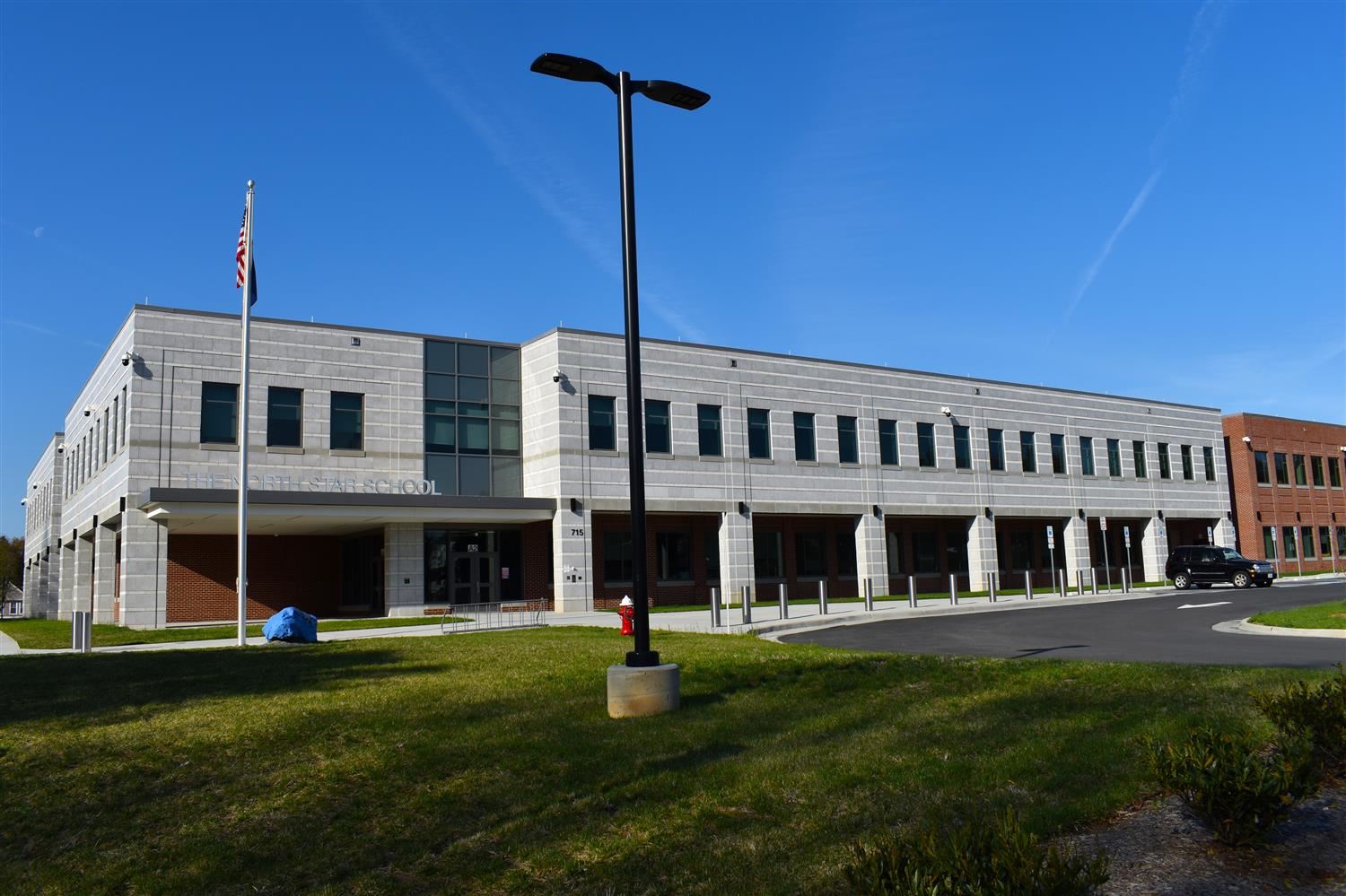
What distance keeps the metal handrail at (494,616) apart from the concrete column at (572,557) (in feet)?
3.23

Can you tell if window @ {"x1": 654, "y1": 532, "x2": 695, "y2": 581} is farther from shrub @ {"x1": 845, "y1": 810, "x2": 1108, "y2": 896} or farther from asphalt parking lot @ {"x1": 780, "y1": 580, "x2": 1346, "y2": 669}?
shrub @ {"x1": 845, "y1": 810, "x2": 1108, "y2": 896}

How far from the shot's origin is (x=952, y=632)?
22297 millimetres

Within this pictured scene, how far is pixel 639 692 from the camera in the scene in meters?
10.2

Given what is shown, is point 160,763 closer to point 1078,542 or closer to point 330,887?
point 330,887

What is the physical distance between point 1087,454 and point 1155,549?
7.15m

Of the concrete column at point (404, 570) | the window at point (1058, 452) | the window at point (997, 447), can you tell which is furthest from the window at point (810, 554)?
the concrete column at point (404, 570)

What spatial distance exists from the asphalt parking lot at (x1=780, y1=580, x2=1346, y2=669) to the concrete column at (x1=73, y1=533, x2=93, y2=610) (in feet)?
110

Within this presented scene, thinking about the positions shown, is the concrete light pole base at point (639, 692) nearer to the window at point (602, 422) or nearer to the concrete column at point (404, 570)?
the concrete column at point (404, 570)

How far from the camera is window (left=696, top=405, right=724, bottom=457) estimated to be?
39781 mm

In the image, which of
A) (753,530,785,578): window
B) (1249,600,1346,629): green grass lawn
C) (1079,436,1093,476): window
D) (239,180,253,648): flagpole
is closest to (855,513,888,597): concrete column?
(753,530,785,578): window

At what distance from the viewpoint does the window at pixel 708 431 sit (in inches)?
1566

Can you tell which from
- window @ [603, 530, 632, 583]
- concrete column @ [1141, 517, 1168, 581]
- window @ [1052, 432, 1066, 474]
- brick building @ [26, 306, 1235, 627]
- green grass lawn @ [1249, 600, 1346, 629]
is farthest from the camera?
concrete column @ [1141, 517, 1168, 581]

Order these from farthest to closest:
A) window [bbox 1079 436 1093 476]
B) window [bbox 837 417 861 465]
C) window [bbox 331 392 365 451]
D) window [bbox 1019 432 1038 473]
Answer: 1. window [bbox 1079 436 1093 476]
2. window [bbox 1019 432 1038 473]
3. window [bbox 837 417 861 465]
4. window [bbox 331 392 365 451]

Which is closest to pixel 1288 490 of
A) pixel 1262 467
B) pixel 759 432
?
pixel 1262 467
